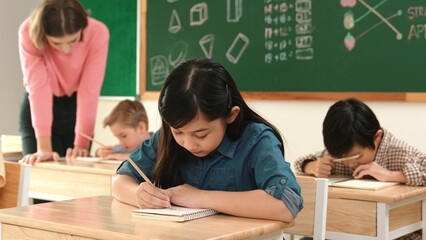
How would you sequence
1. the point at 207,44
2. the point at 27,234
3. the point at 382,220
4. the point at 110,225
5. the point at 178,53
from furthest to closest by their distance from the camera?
the point at 178,53 < the point at 207,44 < the point at 382,220 < the point at 27,234 < the point at 110,225

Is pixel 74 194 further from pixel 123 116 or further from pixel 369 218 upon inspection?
pixel 369 218

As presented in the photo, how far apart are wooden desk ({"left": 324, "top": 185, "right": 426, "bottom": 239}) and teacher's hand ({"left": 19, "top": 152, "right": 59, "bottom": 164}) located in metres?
1.57

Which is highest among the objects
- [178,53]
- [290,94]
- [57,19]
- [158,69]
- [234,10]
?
[234,10]

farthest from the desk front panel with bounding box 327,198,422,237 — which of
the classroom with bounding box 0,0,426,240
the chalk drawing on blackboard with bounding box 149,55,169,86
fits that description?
the chalk drawing on blackboard with bounding box 149,55,169,86

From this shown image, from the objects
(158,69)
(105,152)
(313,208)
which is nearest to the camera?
(313,208)

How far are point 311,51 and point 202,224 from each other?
2.79 meters

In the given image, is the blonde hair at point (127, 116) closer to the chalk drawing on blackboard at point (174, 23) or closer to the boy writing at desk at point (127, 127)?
the boy writing at desk at point (127, 127)

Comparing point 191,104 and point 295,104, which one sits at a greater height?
point 191,104

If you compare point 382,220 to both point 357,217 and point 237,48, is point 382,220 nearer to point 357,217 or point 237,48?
point 357,217

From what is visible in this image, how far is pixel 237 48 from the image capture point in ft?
15.4

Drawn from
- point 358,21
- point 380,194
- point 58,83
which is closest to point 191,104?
point 380,194

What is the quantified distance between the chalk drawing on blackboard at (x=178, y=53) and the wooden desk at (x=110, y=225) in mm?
3106

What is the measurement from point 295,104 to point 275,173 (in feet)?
8.55

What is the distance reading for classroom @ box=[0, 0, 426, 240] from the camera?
154 inches
